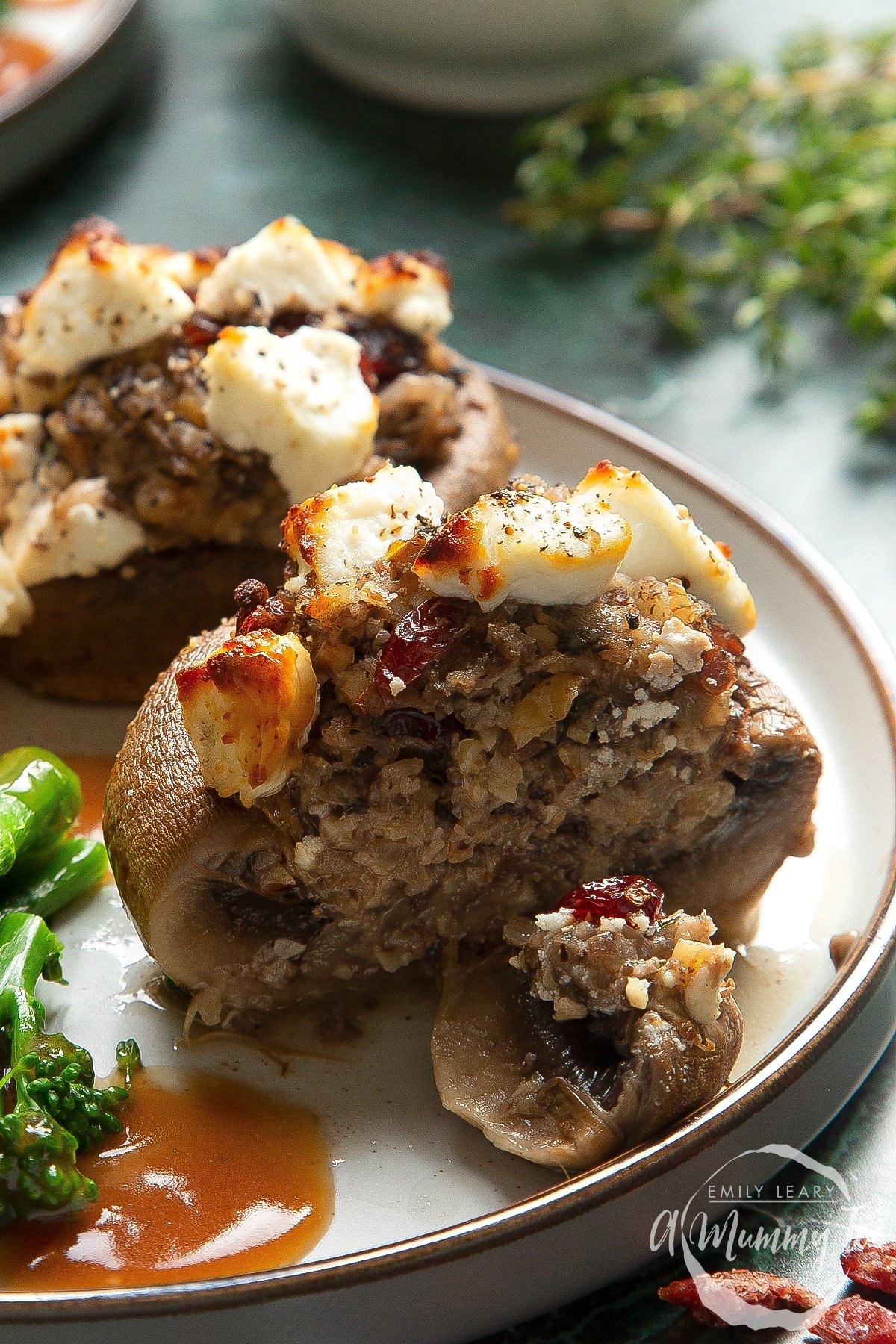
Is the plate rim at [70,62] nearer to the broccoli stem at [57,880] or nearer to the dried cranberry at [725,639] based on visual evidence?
the broccoli stem at [57,880]

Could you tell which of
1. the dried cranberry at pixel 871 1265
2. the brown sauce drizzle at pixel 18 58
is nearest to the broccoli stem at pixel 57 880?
Answer: the dried cranberry at pixel 871 1265

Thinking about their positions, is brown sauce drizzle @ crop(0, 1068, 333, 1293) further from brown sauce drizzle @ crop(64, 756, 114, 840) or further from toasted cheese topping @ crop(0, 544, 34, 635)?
toasted cheese topping @ crop(0, 544, 34, 635)

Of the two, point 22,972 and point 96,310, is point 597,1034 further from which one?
point 96,310

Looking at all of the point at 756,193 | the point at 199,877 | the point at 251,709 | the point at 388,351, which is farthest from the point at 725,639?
the point at 756,193

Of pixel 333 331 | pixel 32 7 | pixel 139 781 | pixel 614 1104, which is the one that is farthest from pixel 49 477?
pixel 32 7

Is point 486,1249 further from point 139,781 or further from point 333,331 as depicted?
point 333,331

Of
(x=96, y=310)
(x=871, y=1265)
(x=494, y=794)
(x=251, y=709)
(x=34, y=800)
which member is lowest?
(x=871, y=1265)
